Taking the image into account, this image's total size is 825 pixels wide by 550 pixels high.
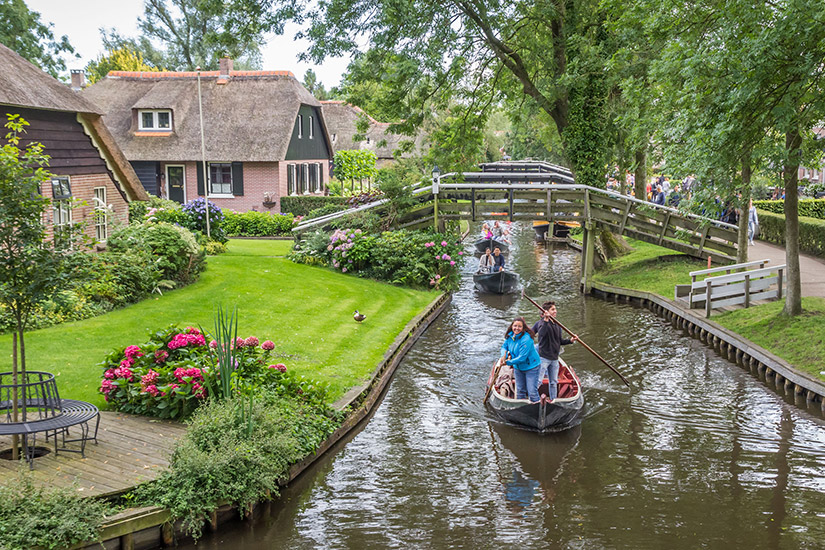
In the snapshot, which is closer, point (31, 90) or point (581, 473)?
point (581, 473)

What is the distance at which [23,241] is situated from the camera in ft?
31.7

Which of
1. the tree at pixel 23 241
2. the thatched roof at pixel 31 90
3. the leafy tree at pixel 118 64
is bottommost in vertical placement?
the tree at pixel 23 241

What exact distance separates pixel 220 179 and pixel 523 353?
29.6 meters

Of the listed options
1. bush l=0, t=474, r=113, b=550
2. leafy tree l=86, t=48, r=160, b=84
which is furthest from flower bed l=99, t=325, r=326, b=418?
leafy tree l=86, t=48, r=160, b=84

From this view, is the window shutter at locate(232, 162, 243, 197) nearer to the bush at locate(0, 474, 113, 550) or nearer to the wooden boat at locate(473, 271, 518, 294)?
the wooden boat at locate(473, 271, 518, 294)

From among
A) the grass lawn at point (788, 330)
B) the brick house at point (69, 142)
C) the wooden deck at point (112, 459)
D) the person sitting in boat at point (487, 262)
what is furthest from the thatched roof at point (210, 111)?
the wooden deck at point (112, 459)

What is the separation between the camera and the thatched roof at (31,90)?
59.4 ft

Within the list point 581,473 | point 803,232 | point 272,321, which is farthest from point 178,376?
point 803,232

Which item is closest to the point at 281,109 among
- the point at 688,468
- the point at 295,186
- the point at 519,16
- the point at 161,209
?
the point at 295,186

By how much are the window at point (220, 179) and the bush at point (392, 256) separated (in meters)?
14.4

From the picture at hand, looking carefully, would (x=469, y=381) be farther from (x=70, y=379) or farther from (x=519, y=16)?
(x=519, y=16)

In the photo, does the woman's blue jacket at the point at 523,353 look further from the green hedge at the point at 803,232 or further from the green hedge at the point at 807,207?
the green hedge at the point at 807,207

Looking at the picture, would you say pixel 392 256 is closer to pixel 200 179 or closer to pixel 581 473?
pixel 581 473

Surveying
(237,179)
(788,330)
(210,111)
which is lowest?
(788,330)
